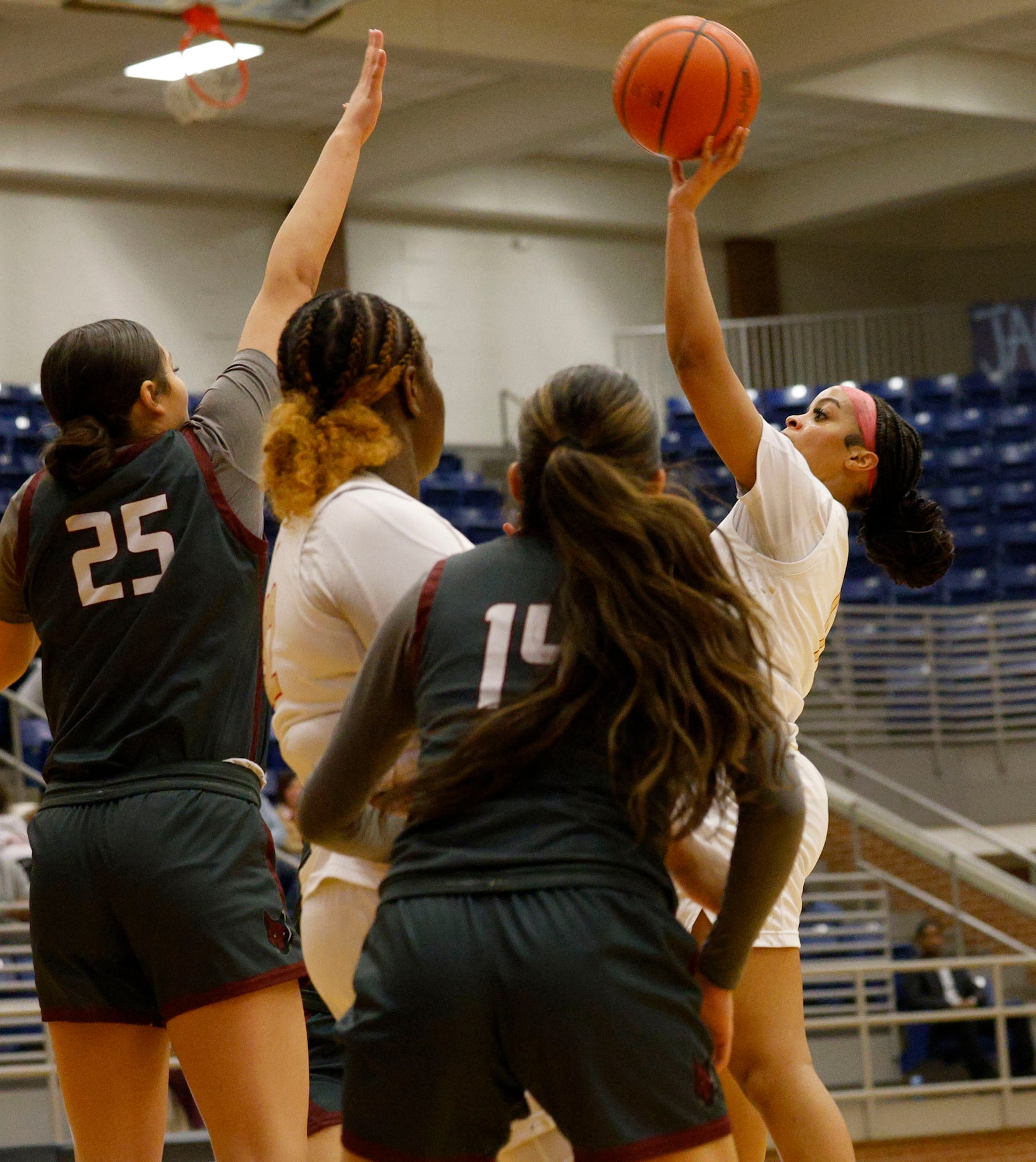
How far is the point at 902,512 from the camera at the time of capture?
123 inches

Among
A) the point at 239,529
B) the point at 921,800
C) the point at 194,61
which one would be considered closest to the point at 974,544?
the point at 921,800

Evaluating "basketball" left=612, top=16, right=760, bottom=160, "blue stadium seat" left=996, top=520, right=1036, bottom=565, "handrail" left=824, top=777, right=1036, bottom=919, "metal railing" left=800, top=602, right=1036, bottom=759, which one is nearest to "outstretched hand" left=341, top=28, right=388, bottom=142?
"basketball" left=612, top=16, right=760, bottom=160

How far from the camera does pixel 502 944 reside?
173 centimetres

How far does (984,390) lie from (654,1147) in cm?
1432

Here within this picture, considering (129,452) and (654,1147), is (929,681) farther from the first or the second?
(654,1147)

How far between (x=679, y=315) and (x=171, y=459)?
82 cm

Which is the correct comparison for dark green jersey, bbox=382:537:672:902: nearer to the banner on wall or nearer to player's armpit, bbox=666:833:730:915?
player's armpit, bbox=666:833:730:915

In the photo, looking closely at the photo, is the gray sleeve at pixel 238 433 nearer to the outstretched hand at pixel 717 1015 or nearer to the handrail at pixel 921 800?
the outstretched hand at pixel 717 1015

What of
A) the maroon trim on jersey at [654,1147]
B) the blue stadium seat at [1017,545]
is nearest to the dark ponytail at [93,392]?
the maroon trim on jersey at [654,1147]

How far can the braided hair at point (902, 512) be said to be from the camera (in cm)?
311

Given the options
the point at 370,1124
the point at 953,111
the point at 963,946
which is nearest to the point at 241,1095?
the point at 370,1124

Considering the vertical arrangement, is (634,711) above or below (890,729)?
above

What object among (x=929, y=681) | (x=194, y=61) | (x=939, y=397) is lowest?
(x=929, y=681)

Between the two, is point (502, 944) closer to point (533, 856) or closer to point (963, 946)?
point (533, 856)
